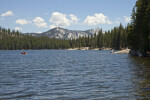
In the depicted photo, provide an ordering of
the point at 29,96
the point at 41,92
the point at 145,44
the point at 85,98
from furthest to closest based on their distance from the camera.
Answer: the point at 145,44 < the point at 41,92 < the point at 29,96 < the point at 85,98

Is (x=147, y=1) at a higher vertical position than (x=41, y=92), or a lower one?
higher

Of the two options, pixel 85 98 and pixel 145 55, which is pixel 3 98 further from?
pixel 145 55

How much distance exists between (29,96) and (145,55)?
192 ft

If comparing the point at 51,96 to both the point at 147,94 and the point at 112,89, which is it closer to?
the point at 112,89

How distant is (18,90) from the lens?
18531mm

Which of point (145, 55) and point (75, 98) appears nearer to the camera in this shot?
point (75, 98)

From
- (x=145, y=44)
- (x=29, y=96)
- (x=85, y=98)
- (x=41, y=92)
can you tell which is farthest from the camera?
(x=145, y=44)

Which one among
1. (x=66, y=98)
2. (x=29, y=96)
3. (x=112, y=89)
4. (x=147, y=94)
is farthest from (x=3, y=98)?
(x=147, y=94)

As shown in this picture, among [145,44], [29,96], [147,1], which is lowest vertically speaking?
[29,96]

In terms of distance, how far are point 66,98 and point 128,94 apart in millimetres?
4529

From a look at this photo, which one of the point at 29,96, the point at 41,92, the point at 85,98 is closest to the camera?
the point at 85,98

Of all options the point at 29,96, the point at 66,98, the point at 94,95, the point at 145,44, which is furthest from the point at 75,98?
the point at 145,44

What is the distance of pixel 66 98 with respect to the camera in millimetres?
15398

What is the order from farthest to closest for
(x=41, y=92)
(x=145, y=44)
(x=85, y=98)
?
1. (x=145, y=44)
2. (x=41, y=92)
3. (x=85, y=98)
